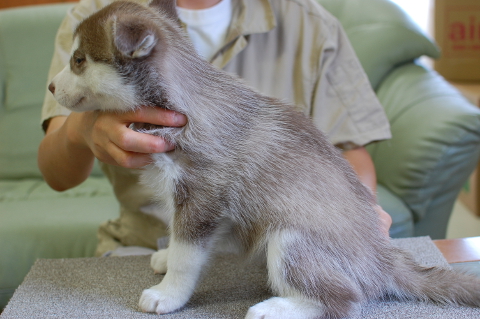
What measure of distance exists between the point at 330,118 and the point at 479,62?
6.71ft

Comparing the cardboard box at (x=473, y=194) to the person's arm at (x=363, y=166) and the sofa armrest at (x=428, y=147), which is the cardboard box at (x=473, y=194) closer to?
the sofa armrest at (x=428, y=147)

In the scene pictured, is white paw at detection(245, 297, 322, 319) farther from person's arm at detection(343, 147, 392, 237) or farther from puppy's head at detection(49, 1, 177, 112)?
person's arm at detection(343, 147, 392, 237)

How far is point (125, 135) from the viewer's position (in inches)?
38.2

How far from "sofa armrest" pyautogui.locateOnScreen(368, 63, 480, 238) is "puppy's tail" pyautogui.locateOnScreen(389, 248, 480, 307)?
93 centimetres

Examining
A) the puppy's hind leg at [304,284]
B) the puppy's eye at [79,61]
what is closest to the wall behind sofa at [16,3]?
the puppy's eye at [79,61]

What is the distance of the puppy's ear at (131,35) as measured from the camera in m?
0.84

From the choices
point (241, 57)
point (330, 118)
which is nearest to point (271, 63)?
point (241, 57)

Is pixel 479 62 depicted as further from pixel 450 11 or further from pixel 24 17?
pixel 24 17

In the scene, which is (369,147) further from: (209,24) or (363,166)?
(209,24)

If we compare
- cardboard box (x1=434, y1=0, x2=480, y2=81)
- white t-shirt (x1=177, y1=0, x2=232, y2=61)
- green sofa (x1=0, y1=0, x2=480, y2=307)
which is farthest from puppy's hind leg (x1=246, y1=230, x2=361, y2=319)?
cardboard box (x1=434, y1=0, x2=480, y2=81)

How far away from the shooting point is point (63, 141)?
134 cm

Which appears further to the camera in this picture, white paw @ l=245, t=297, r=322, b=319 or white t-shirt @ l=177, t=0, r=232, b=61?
white t-shirt @ l=177, t=0, r=232, b=61

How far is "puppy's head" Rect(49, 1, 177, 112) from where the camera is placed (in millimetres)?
891

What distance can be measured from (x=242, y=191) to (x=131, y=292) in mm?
374
